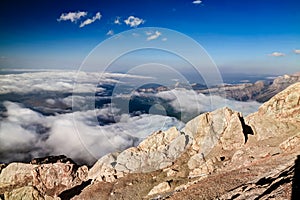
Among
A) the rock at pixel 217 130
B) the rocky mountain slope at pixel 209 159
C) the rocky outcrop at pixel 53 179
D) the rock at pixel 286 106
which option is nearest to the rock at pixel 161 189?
the rocky mountain slope at pixel 209 159

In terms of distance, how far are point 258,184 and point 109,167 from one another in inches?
2264

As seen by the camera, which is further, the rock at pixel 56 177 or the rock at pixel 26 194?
the rock at pixel 26 194

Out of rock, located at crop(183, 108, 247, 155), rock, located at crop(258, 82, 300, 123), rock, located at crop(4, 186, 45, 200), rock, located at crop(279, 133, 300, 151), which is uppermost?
rock, located at crop(258, 82, 300, 123)

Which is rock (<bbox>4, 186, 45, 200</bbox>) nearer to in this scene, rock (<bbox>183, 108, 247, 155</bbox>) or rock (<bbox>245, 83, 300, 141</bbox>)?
rock (<bbox>183, 108, 247, 155</bbox>)

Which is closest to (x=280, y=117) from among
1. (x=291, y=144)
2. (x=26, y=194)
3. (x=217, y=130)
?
(x=291, y=144)

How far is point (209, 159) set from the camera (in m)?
66.9

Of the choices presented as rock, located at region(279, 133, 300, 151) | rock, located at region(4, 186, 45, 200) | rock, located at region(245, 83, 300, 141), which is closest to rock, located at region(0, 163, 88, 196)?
rock, located at region(4, 186, 45, 200)

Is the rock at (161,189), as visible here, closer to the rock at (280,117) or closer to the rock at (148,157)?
the rock at (148,157)

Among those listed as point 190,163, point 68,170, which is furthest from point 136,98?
point 190,163

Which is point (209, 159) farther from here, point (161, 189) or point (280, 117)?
point (280, 117)

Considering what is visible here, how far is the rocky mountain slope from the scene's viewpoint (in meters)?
42.3

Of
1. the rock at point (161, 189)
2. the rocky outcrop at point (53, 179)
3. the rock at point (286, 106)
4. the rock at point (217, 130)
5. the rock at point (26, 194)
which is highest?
the rock at point (286, 106)

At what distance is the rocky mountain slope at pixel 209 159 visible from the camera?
42312mm

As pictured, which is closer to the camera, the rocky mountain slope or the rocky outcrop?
the rocky mountain slope
